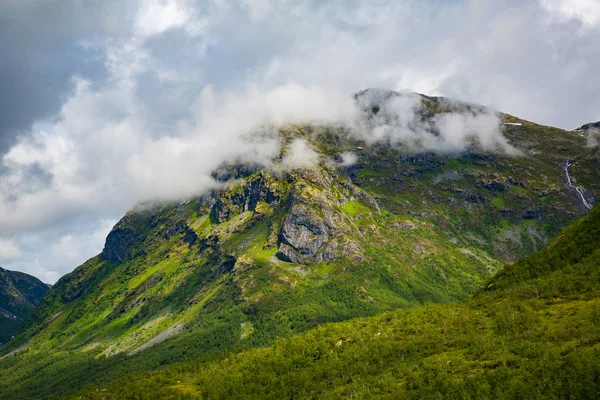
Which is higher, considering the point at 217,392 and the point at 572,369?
the point at 217,392

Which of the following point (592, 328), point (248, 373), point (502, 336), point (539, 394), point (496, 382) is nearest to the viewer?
point (539, 394)

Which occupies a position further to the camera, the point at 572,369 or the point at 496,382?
the point at 496,382

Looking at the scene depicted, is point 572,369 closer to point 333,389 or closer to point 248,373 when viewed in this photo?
point 333,389

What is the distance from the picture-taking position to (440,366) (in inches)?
5330

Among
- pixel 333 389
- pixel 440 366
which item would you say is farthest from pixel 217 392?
pixel 440 366

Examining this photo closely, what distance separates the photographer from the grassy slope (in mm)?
110875

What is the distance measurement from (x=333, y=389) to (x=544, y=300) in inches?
3502

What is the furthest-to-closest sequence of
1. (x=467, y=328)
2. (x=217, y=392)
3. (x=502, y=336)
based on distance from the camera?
(x=217, y=392), (x=467, y=328), (x=502, y=336)

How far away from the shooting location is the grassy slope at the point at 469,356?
11088 centimetres

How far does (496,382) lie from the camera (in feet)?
375

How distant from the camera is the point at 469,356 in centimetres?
13850

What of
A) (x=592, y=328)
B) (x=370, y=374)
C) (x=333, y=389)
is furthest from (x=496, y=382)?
(x=333, y=389)

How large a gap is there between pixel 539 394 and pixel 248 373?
416ft

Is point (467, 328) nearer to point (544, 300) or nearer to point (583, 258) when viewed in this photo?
point (544, 300)
